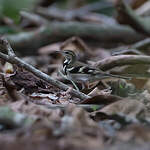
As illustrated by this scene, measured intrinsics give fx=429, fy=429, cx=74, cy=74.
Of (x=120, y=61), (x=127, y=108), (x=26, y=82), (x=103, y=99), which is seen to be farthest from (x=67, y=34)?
(x=127, y=108)

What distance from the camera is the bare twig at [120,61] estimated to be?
663 centimetres

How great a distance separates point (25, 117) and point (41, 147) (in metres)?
0.61

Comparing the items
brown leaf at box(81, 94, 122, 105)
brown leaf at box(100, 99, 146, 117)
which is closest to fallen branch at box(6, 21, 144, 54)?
brown leaf at box(81, 94, 122, 105)

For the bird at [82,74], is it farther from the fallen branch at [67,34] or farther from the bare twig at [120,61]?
the fallen branch at [67,34]

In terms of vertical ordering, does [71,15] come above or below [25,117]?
above

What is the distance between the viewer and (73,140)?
327 cm

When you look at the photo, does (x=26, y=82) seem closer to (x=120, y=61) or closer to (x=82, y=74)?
(x=82, y=74)

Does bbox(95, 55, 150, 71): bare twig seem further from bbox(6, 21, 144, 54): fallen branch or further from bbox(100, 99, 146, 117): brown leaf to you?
bbox(6, 21, 144, 54): fallen branch

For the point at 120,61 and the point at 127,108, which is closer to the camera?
the point at 127,108

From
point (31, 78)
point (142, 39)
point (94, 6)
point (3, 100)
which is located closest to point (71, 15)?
point (94, 6)

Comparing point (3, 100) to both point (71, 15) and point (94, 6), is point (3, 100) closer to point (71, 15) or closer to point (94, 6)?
point (71, 15)

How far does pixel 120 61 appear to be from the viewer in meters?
6.71

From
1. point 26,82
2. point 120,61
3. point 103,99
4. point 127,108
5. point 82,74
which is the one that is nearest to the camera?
point 127,108

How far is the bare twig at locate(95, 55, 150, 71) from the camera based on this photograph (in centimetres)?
663
